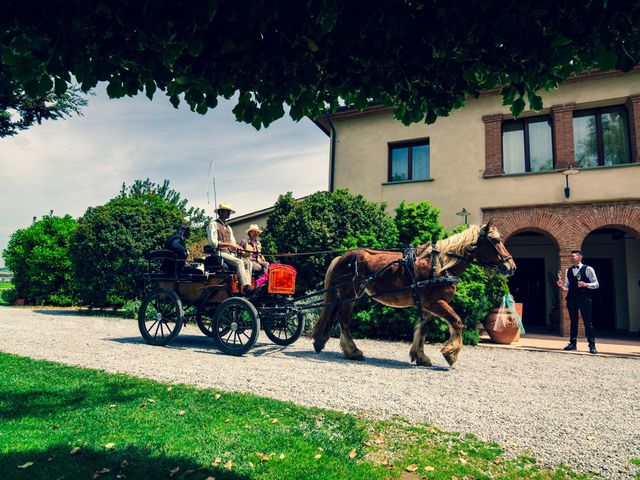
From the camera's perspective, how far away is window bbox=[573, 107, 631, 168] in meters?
12.8

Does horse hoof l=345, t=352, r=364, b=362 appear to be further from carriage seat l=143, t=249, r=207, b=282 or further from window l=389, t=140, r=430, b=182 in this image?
window l=389, t=140, r=430, b=182

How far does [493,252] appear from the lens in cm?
636

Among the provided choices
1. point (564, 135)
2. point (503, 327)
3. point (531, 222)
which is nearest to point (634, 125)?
point (564, 135)

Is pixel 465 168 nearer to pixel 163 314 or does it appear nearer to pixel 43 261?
pixel 163 314

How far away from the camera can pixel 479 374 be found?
6324 millimetres

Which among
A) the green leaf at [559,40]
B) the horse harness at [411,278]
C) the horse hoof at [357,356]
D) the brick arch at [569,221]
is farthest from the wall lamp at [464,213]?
the green leaf at [559,40]

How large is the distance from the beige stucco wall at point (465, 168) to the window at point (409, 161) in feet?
1.32

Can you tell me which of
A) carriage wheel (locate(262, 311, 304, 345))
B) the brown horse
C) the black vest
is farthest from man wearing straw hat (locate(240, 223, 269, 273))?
the black vest

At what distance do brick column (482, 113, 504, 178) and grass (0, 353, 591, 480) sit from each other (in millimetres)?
11666

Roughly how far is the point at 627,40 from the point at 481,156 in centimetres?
1236

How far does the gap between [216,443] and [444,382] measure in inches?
134

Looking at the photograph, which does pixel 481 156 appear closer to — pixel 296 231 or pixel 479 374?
pixel 296 231

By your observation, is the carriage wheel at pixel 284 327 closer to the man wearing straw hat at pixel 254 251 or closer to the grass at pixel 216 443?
the man wearing straw hat at pixel 254 251

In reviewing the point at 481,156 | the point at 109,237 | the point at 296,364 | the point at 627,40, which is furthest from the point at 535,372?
the point at 109,237
